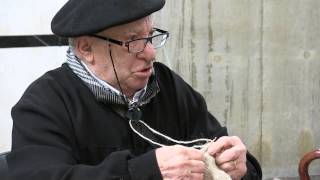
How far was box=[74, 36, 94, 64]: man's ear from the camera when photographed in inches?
73.0

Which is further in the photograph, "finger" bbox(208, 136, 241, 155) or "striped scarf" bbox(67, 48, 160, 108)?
"striped scarf" bbox(67, 48, 160, 108)

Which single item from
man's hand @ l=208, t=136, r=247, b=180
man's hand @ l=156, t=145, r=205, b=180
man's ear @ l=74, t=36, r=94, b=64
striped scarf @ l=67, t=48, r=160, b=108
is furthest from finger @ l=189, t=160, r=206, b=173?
man's ear @ l=74, t=36, r=94, b=64

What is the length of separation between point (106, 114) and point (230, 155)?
1.41ft

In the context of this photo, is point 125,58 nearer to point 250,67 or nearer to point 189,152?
point 189,152

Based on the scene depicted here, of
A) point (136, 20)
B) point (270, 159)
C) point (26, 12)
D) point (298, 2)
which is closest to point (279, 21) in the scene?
point (298, 2)

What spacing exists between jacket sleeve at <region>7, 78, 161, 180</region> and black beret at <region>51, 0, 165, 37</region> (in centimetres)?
22

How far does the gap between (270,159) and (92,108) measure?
2.49 m

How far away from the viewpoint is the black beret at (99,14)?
1723 millimetres

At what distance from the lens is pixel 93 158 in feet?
6.02

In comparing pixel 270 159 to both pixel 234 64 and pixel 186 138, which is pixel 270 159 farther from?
pixel 186 138

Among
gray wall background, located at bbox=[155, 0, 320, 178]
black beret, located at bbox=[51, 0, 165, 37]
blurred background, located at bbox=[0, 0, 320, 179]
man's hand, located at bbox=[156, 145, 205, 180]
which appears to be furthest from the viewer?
gray wall background, located at bbox=[155, 0, 320, 178]

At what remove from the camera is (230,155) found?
5.73 ft

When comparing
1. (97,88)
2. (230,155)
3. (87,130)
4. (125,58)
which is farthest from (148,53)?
(230,155)

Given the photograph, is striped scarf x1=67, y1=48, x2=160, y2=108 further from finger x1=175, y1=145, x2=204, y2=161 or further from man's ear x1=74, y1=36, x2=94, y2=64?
finger x1=175, y1=145, x2=204, y2=161
